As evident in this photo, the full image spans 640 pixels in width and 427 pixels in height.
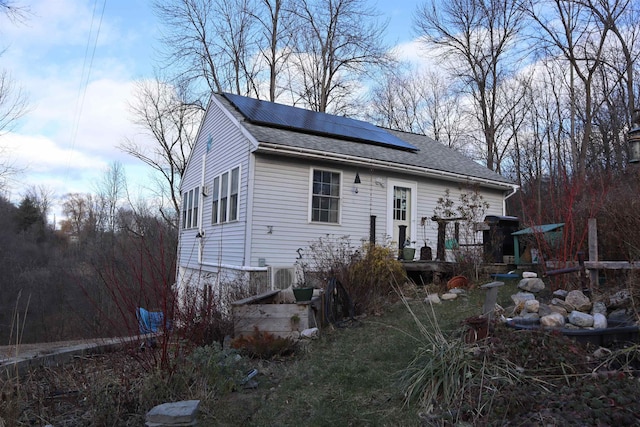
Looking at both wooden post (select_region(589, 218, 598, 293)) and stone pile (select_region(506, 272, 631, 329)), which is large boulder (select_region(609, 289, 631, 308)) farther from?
wooden post (select_region(589, 218, 598, 293))

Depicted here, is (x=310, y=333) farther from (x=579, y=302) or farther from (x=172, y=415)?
(x=579, y=302)

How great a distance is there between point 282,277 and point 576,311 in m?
6.12

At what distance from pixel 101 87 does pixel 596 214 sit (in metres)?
10.3

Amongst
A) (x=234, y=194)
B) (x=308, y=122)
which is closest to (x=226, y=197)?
(x=234, y=194)

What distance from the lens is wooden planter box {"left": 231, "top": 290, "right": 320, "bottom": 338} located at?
545 centimetres

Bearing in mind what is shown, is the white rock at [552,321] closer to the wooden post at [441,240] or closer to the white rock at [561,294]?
the white rock at [561,294]

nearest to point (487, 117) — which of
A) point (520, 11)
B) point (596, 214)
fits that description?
point (520, 11)

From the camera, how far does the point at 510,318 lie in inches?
182

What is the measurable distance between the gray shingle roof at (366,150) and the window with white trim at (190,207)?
3.57 metres

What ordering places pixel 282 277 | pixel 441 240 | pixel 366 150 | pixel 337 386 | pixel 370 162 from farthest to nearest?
pixel 366 150 < pixel 370 162 < pixel 441 240 < pixel 282 277 < pixel 337 386

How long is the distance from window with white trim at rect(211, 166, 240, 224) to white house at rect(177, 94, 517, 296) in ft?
0.09

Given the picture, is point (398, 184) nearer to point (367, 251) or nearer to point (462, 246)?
point (462, 246)

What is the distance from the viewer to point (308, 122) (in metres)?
12.0

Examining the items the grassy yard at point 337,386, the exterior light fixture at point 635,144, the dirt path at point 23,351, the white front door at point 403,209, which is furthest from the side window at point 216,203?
the exterior light fixture at point 635,144
